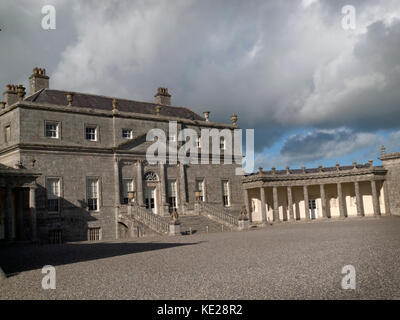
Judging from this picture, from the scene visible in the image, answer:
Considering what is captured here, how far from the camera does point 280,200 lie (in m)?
45.9

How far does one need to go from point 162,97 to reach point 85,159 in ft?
42.7

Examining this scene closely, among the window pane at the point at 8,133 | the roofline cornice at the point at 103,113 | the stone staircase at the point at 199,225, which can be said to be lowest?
the stone staircase at the point at 199,225

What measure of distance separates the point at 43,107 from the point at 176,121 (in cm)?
1144

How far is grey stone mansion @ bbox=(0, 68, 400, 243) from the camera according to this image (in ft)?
92.5

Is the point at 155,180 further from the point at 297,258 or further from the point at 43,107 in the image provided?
the point at 297,258

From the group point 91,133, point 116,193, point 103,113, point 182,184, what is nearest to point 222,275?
point 116,193

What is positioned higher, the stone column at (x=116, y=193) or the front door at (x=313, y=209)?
the stone column at (x=116, y=193)

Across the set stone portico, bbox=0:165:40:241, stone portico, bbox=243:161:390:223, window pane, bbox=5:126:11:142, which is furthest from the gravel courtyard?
stone portico, bbox=243:161:390:223

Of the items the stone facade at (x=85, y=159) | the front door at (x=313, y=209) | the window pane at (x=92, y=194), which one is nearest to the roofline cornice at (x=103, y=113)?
the stone facade at (x=85, y=159)

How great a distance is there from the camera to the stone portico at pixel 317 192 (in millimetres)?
40844

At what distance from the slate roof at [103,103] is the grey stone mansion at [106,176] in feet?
0.34

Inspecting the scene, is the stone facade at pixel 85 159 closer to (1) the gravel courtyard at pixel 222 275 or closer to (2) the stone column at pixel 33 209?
(2) the stone column at pixel 33 209

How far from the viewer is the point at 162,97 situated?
42.1m
